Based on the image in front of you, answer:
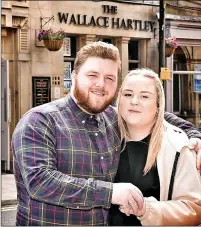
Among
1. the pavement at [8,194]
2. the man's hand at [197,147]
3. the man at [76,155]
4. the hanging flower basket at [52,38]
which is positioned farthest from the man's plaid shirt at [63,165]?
the hanging flower basket at [52,38]

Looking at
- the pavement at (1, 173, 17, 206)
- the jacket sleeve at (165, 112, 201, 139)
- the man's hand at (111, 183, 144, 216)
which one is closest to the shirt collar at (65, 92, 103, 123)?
the man's hand at (111, 183, 144, 216)

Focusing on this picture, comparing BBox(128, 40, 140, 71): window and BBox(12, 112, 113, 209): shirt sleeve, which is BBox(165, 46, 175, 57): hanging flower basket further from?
BBox(12, 112, 113, 209): shirt sleeve

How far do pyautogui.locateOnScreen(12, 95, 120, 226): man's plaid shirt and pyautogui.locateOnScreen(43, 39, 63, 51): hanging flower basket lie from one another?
22.9ft

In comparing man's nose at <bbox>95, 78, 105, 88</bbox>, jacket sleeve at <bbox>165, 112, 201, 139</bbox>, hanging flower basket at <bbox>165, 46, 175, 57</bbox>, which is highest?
hanging flower basket at <bbox>165, 46, 175, 57</bbox>

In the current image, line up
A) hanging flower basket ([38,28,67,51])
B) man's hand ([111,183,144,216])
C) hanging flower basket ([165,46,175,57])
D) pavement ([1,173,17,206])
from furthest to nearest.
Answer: hanging flower basket ([165,46,175,57]), hanging flower basket ([38,28,67,51]), pavement ([1,173,17,206]), man's hand ([111,183,144,216])

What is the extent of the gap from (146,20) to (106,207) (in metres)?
8.48

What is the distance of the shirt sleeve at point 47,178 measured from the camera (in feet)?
5.13

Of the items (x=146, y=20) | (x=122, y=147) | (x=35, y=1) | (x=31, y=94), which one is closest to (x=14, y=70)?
(x=31, y=94)

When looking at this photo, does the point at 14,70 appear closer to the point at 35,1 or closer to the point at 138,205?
the point at 35,1

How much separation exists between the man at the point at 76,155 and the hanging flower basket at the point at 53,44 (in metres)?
6.98

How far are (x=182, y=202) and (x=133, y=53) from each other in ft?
26.7

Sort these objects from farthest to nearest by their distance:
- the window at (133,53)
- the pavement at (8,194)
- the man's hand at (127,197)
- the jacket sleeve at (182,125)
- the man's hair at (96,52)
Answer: the window at (133,53), the pavement at (8,194), the jacket sleeve at (182,125), the man's hair at (96,52), the man's hand at (127,197)

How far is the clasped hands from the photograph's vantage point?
5.12 ft

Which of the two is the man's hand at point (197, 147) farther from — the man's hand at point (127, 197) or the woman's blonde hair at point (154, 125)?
the man's hand at point (127, 197)
